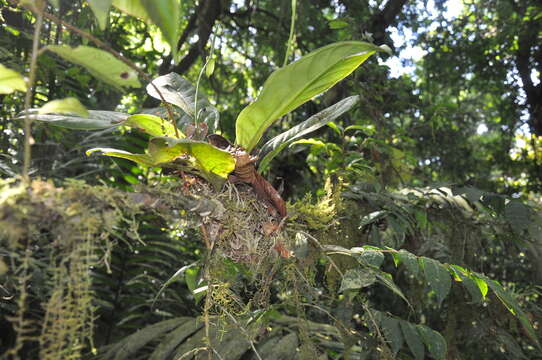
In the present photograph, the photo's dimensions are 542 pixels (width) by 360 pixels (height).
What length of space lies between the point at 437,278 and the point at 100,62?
29.3 inches

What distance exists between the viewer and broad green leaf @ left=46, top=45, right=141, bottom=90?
0.71 metres

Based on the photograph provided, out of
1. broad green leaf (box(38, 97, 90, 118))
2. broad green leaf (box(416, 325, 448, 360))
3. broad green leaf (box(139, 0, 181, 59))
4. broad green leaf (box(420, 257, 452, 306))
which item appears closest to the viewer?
broad green leaf (box(38, 97, 90, 118))

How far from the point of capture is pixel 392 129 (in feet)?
8.95

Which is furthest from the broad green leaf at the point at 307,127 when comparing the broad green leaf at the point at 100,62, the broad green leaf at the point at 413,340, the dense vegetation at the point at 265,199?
the broad green leaf at the point at 413,340

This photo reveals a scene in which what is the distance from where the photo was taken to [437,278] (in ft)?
3.31

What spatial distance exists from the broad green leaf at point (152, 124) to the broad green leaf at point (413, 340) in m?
0.69

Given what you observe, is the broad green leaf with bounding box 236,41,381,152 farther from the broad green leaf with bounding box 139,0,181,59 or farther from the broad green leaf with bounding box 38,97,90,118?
the broad green leaf with bounding box 38,97,90,118

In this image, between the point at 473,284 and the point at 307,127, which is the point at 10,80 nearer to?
the point at 307,127

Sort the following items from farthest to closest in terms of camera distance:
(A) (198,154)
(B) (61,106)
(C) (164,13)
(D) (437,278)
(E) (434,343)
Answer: (E) (434,343) < (D) (437,278) < (A) (198,154) < (C) (164,13) < (B) (61,106)

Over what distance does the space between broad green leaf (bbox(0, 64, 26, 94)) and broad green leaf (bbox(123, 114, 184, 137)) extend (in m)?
0.34

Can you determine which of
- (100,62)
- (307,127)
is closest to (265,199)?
(307,127)

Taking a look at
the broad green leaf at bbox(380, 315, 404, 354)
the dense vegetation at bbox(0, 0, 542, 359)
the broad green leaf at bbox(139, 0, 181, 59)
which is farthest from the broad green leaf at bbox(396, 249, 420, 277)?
the broad green leaf at bbox(139, 0, 181, 59)

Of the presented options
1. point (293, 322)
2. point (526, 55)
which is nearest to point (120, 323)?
point (293, 322)

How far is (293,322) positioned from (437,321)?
121 cm
